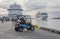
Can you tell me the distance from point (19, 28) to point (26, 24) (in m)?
0.97

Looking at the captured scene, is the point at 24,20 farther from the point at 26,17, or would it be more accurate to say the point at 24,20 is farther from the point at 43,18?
the point at 43,18

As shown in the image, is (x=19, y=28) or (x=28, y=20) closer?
(x=19, y=28)

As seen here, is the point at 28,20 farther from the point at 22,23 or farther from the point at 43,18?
the point at 43,18

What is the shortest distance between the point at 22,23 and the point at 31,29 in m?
1.49

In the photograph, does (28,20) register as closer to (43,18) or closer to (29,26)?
(29,26)

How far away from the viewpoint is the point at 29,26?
76.2ft

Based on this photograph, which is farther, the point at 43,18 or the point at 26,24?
the point at 43,18

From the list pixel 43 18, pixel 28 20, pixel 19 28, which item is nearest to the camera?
pixel 19 28

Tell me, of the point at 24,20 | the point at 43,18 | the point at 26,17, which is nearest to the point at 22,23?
the point at 24,20

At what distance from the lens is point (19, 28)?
73.2 ft

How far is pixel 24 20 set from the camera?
894 inches

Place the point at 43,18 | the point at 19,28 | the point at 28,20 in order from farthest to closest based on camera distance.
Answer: the point at 43,18, the point at 28,20, the point at 19,28

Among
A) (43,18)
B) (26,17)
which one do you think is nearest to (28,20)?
(26,17)

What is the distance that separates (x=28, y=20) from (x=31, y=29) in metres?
1.11
